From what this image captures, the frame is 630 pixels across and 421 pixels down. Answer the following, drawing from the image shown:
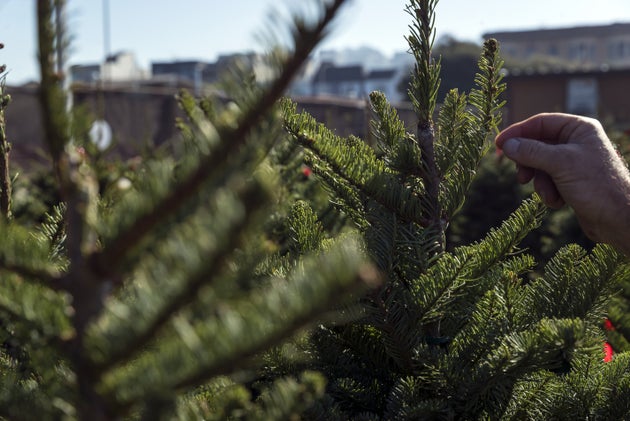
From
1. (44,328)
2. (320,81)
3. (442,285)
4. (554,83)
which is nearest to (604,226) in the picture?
(442,285)

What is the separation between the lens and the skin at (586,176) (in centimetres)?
150

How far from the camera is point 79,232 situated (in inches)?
26.5

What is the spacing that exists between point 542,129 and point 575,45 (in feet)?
219

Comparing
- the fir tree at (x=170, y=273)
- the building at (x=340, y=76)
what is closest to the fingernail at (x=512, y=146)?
the fir tree at (x=170, y=273)

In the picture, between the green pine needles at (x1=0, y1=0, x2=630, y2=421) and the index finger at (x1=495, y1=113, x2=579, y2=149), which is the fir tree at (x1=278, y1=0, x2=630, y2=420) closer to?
the green pine needles at (x1=0, y1=0, x2=630, y2=421)

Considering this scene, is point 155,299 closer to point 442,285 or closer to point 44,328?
point 44,328

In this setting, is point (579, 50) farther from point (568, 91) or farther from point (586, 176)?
point (586, 176)

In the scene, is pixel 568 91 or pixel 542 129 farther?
pixel 568 91

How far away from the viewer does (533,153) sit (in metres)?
1.53

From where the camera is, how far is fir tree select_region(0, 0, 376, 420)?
1.96 ft

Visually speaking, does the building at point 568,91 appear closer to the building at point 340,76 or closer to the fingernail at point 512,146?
the fingernail at point 512,146

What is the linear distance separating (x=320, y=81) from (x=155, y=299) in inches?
2642

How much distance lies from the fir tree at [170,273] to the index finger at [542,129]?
104cm

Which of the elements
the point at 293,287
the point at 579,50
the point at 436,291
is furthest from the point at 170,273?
the point at 579,50
